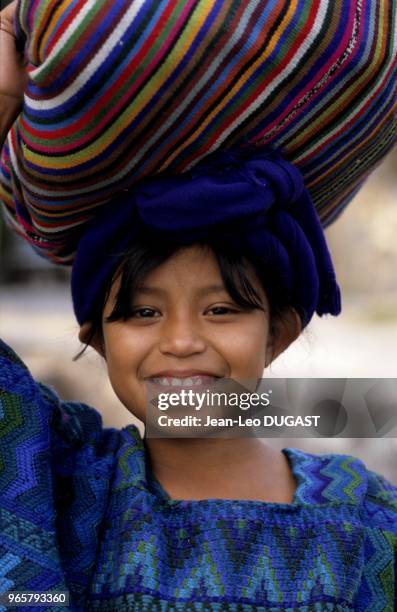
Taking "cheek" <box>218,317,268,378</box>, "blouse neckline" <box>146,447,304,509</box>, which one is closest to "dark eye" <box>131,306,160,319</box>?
"cheek" <box>218,317,268,378</box>

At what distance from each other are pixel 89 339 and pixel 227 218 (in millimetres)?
330

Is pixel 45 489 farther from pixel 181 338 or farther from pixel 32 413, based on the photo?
pixel 181 338

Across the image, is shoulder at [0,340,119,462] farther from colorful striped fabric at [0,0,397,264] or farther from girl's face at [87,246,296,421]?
colorful striped fabric at [0,0,397,264]

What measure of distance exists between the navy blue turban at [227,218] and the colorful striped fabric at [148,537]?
193mm

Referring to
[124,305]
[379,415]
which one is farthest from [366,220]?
[124,305]

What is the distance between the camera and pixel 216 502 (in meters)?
1.28

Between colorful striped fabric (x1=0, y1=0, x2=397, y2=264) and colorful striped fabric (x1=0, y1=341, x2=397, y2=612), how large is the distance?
0.30 metres

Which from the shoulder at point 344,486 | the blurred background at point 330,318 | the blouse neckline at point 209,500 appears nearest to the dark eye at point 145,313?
the blouse neckline at point 209,500

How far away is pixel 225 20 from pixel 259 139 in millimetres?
175

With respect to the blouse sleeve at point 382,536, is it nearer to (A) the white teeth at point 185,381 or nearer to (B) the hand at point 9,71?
(A) the white teeth at point 185,381

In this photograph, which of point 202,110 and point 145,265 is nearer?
point 202,110

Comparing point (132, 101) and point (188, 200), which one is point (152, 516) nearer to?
point (188, 200)

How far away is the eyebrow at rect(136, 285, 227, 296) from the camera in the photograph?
4.11ft

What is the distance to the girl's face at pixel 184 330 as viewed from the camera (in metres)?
1.24
